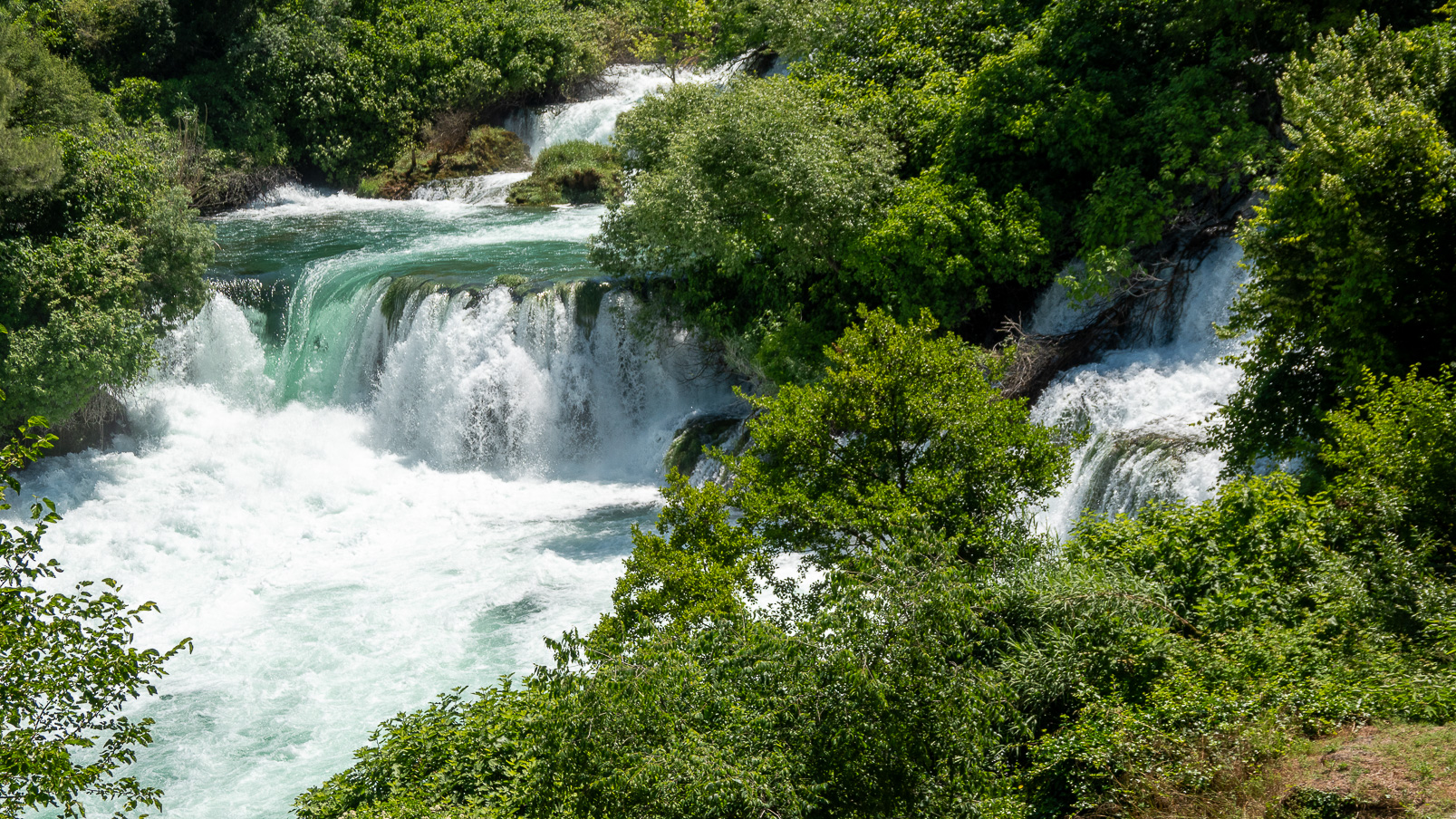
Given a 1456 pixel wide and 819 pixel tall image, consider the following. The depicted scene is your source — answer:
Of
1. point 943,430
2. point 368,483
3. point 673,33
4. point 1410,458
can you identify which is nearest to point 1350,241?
point 1410,458

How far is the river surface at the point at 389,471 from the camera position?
1369 centimetres

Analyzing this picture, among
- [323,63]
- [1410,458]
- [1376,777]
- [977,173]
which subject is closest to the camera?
[1376,777]

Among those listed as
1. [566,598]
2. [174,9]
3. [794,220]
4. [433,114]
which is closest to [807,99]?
[794,220]

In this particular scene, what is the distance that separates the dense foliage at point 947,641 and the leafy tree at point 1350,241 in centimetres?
83

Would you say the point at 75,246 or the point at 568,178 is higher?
the point at 568,178

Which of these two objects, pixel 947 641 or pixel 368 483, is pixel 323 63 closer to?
pixel 368 483

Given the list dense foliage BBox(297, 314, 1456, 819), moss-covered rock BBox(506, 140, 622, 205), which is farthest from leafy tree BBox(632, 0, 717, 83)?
dense foliage BBox(297, 314, 1456, 819)

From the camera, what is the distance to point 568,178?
3175 cm

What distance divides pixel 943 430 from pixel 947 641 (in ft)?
13.0

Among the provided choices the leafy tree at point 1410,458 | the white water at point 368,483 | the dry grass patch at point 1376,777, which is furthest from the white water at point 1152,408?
the white water at point 368,483

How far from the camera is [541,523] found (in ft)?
61.4

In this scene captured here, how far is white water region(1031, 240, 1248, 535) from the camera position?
1298cm

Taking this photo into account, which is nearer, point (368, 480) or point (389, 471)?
point (368, 480)

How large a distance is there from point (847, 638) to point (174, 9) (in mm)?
35154
